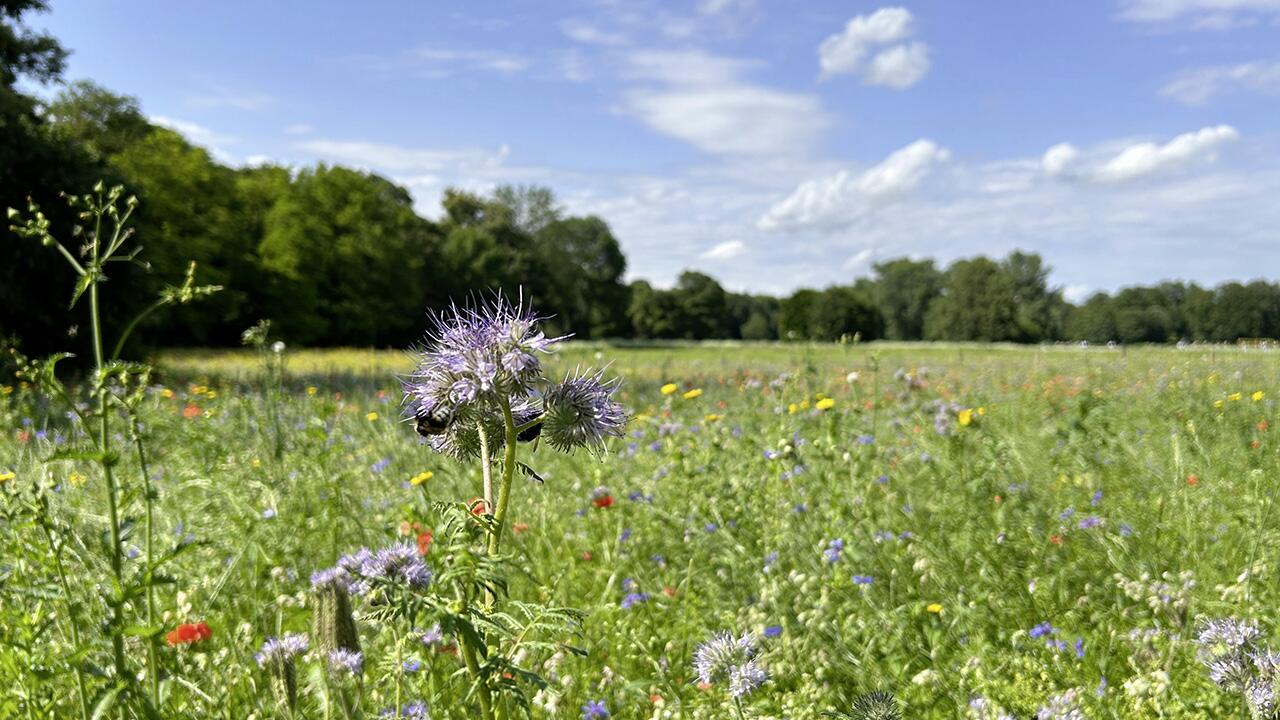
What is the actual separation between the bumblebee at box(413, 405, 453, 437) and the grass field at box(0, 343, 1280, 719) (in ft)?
0.86

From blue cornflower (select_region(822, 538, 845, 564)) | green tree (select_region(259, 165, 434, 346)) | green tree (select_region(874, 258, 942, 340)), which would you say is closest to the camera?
blue cornflower (select_region(822, 538, 845, 564))

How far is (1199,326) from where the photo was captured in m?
35.1

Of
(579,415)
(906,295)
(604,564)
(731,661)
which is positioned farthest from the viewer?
(906,295)

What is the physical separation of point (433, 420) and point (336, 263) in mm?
43771

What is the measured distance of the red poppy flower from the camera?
8.61ft

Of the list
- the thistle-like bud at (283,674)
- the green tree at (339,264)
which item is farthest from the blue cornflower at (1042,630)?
the green tree at (339,264)

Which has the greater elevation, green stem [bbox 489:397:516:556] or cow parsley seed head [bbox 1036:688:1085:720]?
green stem [bbox 489:397:516:556]

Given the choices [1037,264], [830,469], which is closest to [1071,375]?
[830,469]

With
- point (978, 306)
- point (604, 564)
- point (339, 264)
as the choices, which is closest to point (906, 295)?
point (978, 306)

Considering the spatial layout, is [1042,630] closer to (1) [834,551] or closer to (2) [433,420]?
(1) [834,551]

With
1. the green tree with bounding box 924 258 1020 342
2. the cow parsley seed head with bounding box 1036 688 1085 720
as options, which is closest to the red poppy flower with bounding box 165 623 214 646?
the cow parsley seed head with bounding box 1036 688 1085 720

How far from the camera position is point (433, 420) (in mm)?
1775

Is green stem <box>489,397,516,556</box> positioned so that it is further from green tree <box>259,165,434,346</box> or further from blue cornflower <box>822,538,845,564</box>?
green tree <box>259,165,434,346</box>

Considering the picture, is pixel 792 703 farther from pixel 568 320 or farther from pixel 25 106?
pixel 568 320
